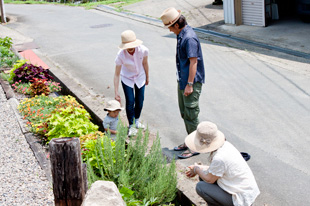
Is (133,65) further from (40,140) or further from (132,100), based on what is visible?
(40,140)

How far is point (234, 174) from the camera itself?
413 cm

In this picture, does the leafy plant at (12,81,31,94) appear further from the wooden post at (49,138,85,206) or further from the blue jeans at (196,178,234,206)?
the wooden post at (49,138,85,206)

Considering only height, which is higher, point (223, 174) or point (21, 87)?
point (223, 174)

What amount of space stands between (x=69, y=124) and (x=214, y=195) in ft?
8.78

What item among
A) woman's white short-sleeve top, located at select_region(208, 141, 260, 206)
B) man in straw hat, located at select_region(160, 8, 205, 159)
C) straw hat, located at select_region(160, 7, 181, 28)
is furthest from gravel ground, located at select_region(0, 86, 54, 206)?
straw hat, located at select_region(160, 7, 181, 28)

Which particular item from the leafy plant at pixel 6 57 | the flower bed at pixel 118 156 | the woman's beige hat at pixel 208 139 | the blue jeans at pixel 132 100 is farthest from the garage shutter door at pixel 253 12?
the woman's beige hat at pixel 208 139

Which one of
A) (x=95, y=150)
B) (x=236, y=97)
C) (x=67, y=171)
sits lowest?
(x=236, y=97)

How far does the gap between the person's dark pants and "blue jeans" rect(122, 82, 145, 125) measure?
244 centimetres

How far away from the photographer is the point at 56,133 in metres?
6.14

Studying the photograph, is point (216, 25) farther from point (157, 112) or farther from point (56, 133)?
point (56, 133)

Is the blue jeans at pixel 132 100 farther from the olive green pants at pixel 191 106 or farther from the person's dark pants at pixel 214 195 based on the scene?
the person's dark pants at pixel 214 195

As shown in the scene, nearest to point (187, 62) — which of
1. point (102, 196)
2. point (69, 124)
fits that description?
point (69, 124)

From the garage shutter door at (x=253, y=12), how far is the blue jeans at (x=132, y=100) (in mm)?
9115

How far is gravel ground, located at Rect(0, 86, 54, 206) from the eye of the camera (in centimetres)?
488
